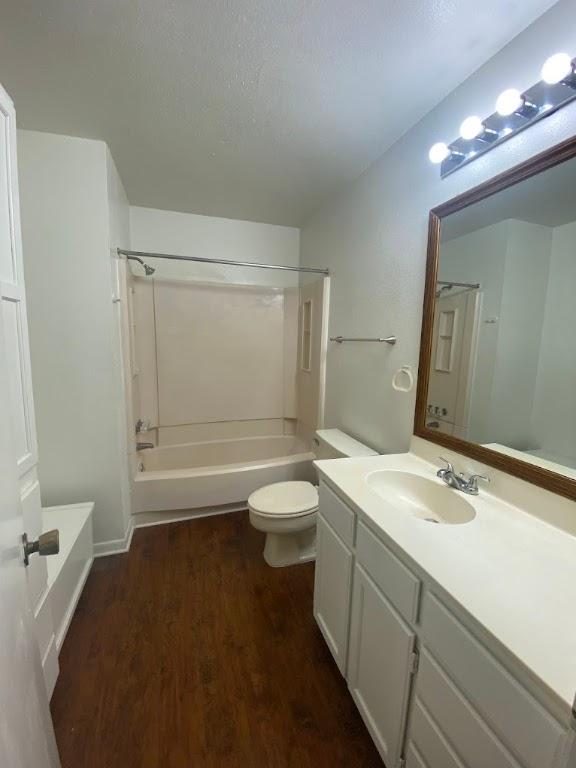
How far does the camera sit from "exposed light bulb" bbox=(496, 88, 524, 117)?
1.01 metres

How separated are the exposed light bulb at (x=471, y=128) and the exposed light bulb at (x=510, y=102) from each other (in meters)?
0.09

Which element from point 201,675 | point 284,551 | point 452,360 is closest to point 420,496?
point 452,360

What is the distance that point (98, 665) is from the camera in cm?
135

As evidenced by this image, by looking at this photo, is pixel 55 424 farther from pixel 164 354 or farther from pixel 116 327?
pixel 164 354

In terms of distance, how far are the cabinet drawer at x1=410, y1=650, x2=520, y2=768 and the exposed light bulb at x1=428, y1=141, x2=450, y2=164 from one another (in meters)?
1.72

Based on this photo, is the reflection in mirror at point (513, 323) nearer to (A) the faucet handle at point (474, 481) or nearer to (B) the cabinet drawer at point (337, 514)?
(A) the faucet handle at point (474, 481)

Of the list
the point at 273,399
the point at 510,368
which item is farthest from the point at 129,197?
the point at 510,368

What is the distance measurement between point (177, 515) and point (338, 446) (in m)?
1.39

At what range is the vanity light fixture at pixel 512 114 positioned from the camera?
91 cm

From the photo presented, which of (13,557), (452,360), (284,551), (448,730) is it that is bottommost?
(284,551)

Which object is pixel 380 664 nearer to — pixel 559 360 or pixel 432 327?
pixel 559 360

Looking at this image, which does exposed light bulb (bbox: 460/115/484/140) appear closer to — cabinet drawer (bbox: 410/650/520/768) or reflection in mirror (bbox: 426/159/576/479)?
reflection in mirror (bbox: 426/159/576/479)

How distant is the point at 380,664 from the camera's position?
0.98 meters

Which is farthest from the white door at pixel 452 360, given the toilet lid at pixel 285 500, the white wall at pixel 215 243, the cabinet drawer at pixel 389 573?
the white wall at pixel 215 243
